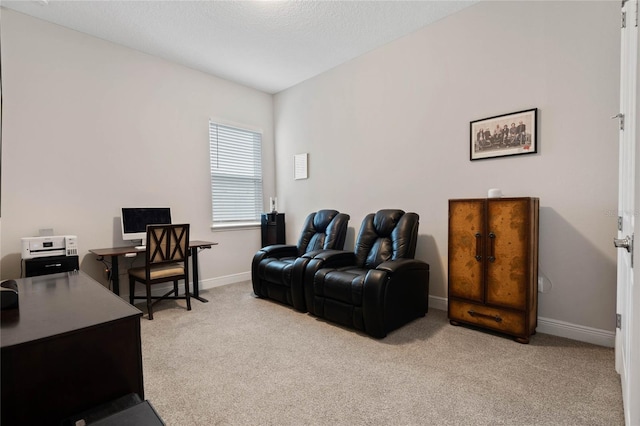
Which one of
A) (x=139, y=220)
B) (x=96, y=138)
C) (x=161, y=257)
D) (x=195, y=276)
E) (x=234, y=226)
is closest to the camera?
(x=161, y=257)

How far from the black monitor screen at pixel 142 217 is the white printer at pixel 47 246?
1.82ft

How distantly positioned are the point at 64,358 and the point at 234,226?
12.5 ft

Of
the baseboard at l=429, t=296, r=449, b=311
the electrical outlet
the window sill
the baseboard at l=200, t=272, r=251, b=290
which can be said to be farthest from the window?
the electrical outlet

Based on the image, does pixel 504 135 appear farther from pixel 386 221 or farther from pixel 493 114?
pixel 386 221

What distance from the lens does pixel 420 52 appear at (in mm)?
3420

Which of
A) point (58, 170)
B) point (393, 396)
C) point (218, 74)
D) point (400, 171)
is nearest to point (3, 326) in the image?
point (393, 396)

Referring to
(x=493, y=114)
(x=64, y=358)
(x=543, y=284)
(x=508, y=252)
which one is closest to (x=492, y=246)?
(x=508, y=252)

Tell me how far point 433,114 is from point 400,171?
2.35 feet

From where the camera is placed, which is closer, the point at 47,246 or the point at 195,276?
the point at 47,246

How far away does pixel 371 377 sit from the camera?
6.64 ft

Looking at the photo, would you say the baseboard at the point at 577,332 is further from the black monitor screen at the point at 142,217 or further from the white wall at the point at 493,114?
the black monitor screen at the point at 142,217

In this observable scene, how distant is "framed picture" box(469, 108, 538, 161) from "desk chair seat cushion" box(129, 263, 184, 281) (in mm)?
3393

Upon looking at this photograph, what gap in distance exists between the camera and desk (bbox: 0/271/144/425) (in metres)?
0.88

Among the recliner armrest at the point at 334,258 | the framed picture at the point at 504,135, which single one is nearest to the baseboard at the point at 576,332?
the framed picture at the point at 504,135
